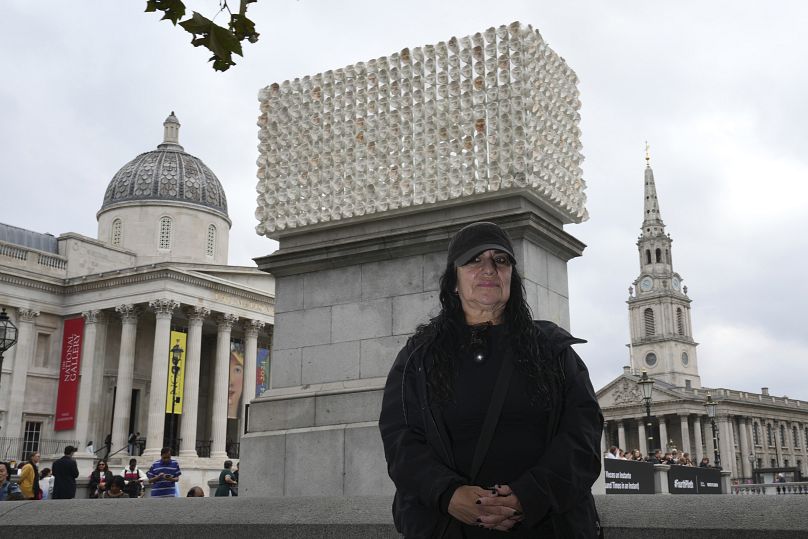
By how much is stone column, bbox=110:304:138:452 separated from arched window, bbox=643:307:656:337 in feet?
447

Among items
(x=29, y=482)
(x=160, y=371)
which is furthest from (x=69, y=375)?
(x=29, y=482)

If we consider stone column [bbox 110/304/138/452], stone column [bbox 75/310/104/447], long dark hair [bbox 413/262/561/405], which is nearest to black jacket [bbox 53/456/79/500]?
long dark hair [bbox 413/262/561/405]

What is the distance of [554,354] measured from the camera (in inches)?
147

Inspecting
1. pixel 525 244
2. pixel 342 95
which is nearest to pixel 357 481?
pixel 525 244

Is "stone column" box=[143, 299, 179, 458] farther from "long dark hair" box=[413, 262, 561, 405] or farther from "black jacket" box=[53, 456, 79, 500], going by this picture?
"long dark hair" box=[413, 262, 561, 405]

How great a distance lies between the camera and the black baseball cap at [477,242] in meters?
3.90

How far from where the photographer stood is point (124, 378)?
5681 centimetres

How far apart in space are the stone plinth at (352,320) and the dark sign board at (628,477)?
10204mm

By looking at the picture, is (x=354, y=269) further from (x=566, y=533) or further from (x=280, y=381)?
(x=566, y=533)

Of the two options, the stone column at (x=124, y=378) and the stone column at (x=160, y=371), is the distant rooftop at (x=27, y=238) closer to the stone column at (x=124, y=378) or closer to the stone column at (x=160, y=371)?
the stone column at (x=124, y=378)

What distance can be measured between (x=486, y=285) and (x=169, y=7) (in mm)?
2856

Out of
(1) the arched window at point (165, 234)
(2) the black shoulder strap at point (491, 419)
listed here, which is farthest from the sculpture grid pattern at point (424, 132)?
(1) the arched window at point (165, 234)

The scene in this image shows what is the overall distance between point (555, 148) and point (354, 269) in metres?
3.59

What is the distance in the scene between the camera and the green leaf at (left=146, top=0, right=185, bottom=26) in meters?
5.14
